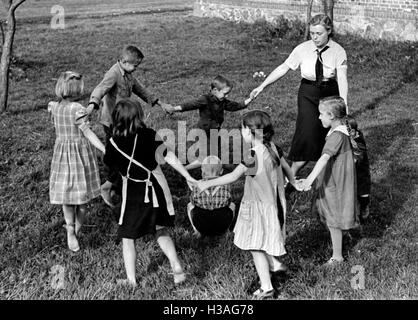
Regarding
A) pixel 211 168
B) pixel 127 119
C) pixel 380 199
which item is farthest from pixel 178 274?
pixel 380 199

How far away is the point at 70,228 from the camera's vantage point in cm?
491

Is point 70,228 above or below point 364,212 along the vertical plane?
above

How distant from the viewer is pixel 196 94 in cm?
1021

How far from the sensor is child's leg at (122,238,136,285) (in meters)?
4.23

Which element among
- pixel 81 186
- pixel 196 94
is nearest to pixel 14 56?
pixel 196 94

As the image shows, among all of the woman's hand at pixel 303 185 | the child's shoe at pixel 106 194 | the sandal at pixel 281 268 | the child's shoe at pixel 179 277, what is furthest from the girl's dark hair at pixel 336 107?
the child's shoe at pixel 106 194

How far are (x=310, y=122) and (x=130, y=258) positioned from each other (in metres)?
2.58

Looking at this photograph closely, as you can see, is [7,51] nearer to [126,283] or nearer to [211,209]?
[211,209]

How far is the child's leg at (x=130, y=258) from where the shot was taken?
423 cm

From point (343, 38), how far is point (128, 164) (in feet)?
38.9

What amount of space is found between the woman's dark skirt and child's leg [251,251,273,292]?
2.12 meters

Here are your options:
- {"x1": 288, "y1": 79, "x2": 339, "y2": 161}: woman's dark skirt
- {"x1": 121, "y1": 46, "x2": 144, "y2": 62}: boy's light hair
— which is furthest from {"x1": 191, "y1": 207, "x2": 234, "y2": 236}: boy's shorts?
{"x1": 121, "y1": 46, "x2": 144, "y2": 62}: boy's light hair

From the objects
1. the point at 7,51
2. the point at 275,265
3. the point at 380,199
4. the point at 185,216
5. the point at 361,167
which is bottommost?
the point at 380,199
